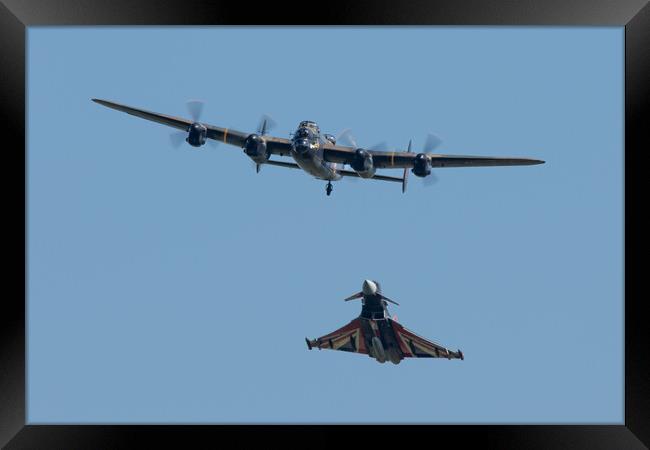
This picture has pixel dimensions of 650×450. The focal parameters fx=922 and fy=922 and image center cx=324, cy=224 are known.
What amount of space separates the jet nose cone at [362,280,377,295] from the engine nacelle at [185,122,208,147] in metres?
11.5

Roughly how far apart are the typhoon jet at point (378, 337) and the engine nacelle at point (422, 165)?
8.69 m

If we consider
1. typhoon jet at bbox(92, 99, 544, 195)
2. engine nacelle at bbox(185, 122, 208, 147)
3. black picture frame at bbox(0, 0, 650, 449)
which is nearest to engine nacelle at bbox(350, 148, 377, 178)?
typhoon jet at bbox(92, 99, 544, 195)

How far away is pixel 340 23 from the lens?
26516mm

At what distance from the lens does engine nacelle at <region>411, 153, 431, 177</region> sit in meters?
41.1

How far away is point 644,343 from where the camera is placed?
25.1 m

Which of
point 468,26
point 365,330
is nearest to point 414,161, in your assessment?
point 365,330

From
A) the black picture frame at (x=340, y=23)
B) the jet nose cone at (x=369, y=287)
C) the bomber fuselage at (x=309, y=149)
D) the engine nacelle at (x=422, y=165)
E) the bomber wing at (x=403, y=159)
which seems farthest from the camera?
the jet nose cone at (x=369, y=287)

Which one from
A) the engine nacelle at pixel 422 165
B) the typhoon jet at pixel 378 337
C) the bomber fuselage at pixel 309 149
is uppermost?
the bomber fuselage at pixel 309 149

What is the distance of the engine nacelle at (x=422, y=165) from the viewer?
4112cm

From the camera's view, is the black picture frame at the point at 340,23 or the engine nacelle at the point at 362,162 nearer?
the black picture frame at the point at 340,23

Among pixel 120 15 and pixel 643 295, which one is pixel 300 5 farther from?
pixel 643 295

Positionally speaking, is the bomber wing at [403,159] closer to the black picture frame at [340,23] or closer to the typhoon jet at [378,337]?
the typhoon jet at [378,337]

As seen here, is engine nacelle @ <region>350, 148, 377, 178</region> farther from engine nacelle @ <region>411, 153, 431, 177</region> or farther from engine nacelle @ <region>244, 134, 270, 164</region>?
engine nacelle @ <region>244, 134, 270, 164</region>

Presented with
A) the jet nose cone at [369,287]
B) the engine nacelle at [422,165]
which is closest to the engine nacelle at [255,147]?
the engine nacelle at [422,165]
